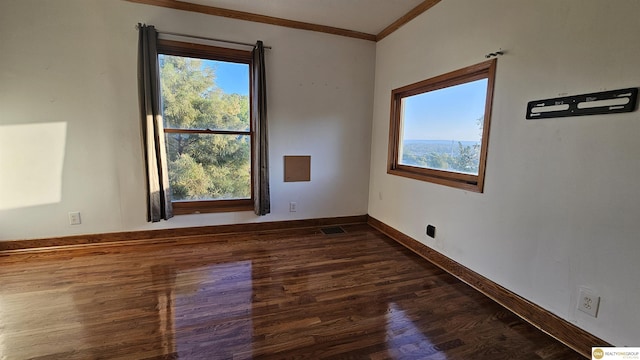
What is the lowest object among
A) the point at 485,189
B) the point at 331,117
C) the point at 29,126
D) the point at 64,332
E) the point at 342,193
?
the point at 64,332

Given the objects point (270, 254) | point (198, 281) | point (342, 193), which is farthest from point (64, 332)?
point (342, 193)

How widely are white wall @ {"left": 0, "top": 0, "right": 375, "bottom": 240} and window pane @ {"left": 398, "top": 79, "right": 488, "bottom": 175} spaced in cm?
130

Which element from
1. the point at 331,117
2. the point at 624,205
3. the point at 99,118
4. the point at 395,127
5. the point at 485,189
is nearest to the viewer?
the point at 624,205

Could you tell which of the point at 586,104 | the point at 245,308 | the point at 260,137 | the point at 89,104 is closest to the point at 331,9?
the point at 260,137

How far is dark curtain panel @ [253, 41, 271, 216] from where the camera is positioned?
10.3 ft

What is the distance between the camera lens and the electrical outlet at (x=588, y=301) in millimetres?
1542

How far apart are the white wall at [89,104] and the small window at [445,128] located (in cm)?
121

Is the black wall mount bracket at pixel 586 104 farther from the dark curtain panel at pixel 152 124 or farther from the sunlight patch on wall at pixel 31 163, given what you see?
the sunlight patch on wall at pixel 31 163

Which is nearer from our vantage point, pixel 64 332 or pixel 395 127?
pixel 64 332

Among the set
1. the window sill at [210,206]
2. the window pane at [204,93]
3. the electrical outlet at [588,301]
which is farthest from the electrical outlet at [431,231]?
the window pane at [204,93]

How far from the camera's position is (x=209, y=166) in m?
3.25

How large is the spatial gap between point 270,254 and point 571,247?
2.41 m

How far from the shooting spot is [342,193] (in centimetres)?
384

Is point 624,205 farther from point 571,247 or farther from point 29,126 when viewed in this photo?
point 29,126
